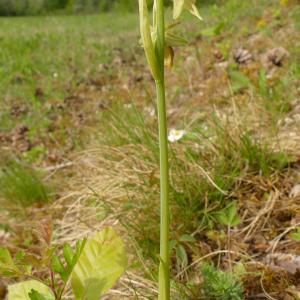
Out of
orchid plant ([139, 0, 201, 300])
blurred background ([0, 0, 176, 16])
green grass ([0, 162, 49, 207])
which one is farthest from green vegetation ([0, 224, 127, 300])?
blurred background ([0, 0, 176, 16])

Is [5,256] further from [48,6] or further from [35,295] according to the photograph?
[48,6]

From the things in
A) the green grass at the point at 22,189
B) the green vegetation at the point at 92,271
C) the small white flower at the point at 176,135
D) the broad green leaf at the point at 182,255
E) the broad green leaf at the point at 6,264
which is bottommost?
the green grass at the point at 22,189

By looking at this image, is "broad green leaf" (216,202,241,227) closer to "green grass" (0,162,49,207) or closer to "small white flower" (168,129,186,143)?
"small white flower" (168,129,186,143)

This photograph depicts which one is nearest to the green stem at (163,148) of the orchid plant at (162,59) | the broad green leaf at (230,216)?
the orchid plant at (162,59)

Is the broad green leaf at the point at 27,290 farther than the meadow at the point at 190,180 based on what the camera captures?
No

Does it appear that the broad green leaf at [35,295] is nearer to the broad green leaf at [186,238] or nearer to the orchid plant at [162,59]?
the orchid plant at [162,59]

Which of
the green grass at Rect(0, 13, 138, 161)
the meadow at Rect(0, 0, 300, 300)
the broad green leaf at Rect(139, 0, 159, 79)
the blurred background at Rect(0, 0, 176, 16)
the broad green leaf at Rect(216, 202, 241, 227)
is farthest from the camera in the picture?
the blurred background at Rect(0, 0, 176, 16)

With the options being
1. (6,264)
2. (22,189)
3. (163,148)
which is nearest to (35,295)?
(6,264)
